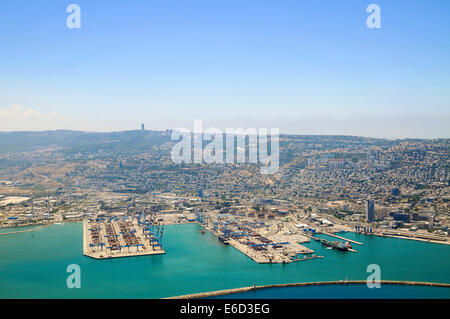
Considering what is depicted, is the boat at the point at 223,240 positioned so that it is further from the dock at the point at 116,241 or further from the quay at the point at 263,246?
the dock at the point at 116,241

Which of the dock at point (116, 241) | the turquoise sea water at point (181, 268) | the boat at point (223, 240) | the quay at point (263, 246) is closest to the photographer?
the turquoise sea water at point (181, 268)

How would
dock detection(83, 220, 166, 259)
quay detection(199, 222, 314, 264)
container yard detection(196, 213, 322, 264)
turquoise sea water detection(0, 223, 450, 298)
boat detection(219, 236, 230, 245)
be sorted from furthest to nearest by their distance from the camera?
boat detection(219, 236, 230, 245), dock detection(83, 220, 166, 259), container yard detection(196, 213, 322, 264), quay detection(199, 222, 314, 264), turquoise sea water detection(0, 223, 450, 298)

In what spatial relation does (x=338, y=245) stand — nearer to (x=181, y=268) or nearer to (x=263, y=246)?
(x=263, y=246)

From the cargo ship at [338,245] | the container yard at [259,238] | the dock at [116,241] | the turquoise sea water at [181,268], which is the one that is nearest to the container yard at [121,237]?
the dock at [116,241]

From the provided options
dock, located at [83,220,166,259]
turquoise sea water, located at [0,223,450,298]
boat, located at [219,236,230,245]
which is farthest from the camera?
boat, located at [219,236,230,245]

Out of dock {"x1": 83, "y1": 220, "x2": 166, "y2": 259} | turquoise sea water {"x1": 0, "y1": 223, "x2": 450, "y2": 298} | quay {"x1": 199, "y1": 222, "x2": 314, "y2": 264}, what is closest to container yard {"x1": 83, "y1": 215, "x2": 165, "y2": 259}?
dock {"x1": 83, "y1": 220, "x2": 166, "y2": 259}

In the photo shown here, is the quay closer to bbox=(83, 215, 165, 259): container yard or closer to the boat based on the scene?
the boat

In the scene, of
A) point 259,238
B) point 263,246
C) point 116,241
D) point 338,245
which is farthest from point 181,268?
point 338,245
